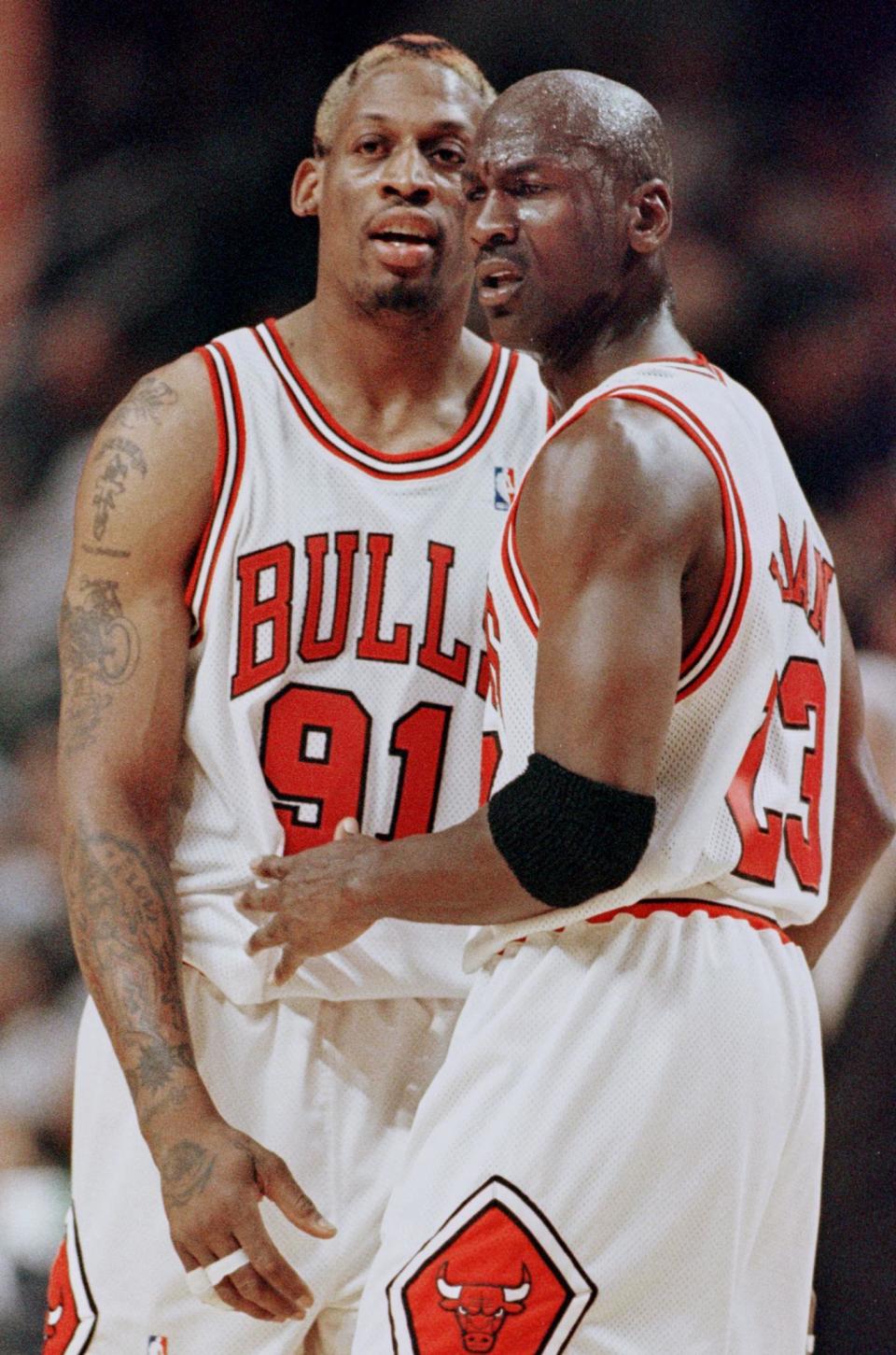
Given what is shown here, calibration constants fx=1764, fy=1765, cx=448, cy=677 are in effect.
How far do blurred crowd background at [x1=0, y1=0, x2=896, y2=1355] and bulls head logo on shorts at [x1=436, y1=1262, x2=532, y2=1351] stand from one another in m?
2.03

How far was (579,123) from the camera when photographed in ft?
7.63

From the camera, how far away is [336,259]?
278 cm

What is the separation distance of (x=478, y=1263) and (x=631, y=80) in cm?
287

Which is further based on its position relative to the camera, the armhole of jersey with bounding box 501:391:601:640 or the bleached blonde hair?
the bleached blonde hair

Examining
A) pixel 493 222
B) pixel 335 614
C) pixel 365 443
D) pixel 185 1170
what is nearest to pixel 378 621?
pixel 335 614

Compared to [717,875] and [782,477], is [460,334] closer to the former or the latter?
[782,477]

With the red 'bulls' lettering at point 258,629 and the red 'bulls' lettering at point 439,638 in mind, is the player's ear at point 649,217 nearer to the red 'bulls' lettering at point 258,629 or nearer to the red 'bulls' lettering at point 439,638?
the red 'bulls' lettering at point 439,638

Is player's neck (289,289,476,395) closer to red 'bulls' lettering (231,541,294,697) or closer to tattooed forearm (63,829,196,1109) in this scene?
red 'bulls' lettering (231,541,294,697)

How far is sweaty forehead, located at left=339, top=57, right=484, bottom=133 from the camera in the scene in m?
2.76

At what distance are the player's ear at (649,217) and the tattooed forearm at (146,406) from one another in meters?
0.75

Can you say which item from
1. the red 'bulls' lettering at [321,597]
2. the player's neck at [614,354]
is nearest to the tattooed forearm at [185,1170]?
the red 'bulls' lettering at [321,597]

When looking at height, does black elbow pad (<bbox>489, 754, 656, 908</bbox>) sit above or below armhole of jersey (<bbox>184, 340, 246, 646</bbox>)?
below

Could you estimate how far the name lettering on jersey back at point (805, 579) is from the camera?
7.29 ft

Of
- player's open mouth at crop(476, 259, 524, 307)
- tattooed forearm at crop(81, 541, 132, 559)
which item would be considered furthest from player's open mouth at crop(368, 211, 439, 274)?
tattooed forearm at crop(81, 541, 132, 559)
